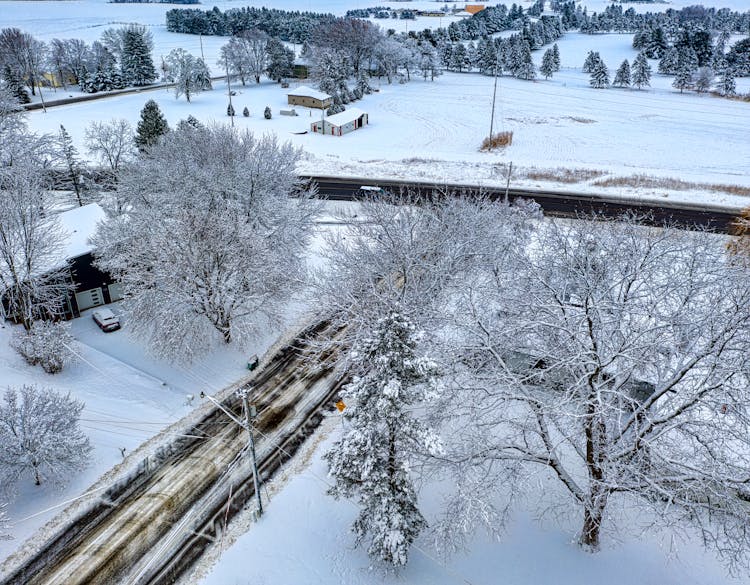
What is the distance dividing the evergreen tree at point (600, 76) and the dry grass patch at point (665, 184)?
56.0 metres

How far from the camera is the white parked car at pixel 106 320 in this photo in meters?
28.1

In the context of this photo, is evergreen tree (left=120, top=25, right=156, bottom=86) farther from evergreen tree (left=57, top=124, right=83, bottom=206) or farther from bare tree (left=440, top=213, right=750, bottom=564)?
bare tree (left=440, top=213, right=750, bottom=564)

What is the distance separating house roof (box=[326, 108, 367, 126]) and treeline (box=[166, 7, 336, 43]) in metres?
57.5

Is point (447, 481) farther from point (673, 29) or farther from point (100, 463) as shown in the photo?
point (673, 29)

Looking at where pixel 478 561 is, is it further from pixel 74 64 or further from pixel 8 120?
pixel 74 64

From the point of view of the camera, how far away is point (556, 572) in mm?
15727

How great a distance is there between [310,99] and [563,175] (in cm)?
4175

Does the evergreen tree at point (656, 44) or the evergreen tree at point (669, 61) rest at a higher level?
the evergreen tree at point (656, 44)

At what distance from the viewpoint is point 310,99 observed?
255 feet

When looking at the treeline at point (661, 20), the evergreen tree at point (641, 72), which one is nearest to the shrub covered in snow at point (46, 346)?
the evergreen tree at point (641, 72)

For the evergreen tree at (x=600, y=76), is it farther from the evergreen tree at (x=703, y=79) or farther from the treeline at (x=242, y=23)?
the treeline at (x=242, y=23)

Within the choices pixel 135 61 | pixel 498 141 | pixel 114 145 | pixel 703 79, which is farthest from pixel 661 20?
pixel 114 145

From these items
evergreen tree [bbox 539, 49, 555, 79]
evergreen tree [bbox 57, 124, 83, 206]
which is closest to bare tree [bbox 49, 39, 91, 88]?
evergreen tree [bbox 57, 124, 83, 206]

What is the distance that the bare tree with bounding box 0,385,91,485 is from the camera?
57.8 feet
